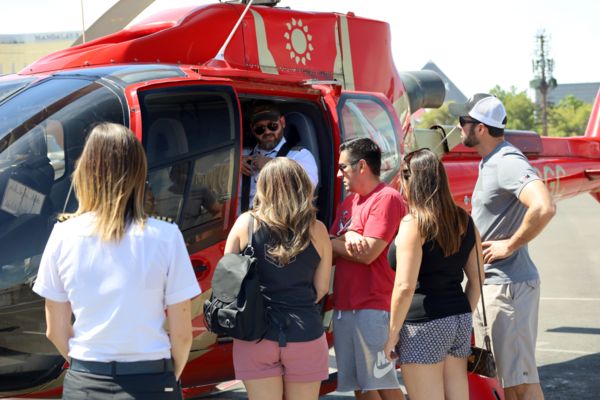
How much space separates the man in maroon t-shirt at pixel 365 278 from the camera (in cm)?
438

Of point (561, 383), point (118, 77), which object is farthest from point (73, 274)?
point (561, 383)

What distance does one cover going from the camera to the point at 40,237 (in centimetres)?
402

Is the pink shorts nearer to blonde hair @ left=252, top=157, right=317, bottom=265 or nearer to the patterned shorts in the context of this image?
blonde hair @ left=252, top=157, right=317, bottom=265

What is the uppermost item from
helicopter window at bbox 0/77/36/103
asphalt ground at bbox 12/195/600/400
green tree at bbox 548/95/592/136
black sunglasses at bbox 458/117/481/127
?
helicopter window at bbox 0/77/36/103

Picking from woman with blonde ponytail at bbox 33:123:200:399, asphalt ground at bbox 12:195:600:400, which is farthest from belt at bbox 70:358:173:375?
asphalt ground at bbox 12:195:600:400

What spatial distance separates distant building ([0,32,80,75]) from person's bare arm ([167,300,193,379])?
17947mm

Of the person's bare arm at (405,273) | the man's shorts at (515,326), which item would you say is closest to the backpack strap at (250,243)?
the person's bare arm at (405,273)

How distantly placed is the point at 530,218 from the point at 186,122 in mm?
1872

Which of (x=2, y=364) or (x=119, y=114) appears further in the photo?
(x=119, y=114)

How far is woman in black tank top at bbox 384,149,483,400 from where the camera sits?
13.6ft

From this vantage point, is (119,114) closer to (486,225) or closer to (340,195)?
(340,195)

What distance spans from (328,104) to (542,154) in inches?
179

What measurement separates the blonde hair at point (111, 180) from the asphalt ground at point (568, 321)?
3.96 m

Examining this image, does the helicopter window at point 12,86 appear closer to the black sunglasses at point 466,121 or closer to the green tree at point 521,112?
the black sunglasses at point 466,121
